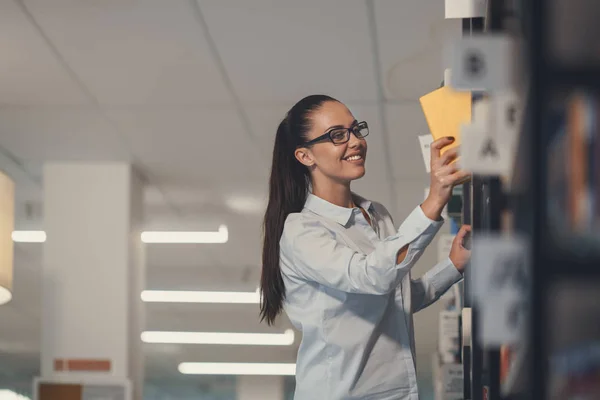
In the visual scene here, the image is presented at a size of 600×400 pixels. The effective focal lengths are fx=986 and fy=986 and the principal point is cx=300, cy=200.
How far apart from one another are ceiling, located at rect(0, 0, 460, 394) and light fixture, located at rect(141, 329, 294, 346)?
11.9 feet

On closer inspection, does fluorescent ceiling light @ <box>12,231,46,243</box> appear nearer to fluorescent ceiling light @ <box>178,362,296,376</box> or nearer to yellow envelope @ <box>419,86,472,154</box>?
fluorescent ceiling light @ <box>178,362,296,376</box>

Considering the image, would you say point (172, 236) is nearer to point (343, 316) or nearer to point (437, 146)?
point (343, 316)

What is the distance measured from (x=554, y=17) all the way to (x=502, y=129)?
0.28m

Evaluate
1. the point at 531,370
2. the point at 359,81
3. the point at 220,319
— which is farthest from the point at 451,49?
the point at 220,319

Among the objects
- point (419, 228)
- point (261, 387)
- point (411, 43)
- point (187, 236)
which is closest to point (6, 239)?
point (411, 43)

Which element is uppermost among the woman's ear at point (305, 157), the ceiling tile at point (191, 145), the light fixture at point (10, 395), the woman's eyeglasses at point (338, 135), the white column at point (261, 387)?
the ceiling tile at point (191, 145)

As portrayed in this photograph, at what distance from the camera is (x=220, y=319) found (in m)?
10.8

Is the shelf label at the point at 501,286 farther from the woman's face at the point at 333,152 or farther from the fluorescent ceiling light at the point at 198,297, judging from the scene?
the fluorescent ceiling light at the point at 198,297

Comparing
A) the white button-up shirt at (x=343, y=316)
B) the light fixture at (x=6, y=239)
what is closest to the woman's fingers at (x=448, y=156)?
the white button-up shirt at (x=343, y=316)

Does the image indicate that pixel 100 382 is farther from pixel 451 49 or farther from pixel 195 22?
pixel 451 49

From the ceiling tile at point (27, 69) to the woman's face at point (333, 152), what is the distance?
223 centimetres

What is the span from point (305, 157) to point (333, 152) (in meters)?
0.09

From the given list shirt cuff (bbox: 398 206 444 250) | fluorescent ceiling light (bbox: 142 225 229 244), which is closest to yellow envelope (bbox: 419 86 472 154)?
shirt cuff (bbox: 398 206 444 250)

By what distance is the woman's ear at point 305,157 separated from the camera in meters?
2.36
